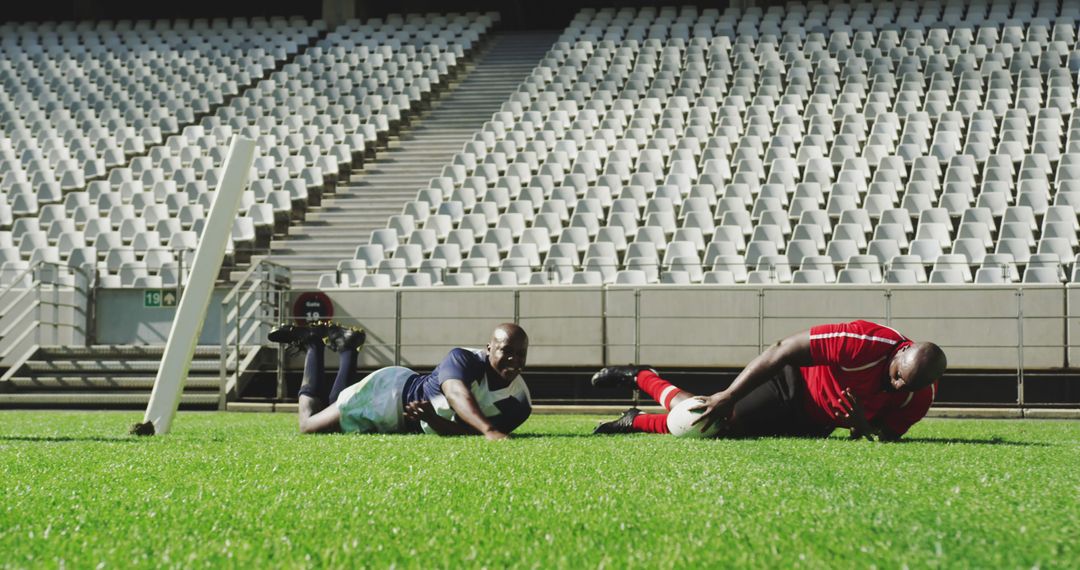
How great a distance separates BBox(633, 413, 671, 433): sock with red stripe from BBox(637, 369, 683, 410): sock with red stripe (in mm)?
86

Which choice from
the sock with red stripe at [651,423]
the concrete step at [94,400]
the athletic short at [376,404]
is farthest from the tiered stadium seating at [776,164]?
the athletic short at [376,404]

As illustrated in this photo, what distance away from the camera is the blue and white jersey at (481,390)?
6.16 metres

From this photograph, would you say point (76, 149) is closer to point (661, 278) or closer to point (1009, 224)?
point (661, 278)

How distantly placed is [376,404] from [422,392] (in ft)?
1.16

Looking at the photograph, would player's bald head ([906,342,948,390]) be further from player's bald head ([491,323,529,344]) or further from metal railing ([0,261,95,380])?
metal railing ([0,261,95,380])

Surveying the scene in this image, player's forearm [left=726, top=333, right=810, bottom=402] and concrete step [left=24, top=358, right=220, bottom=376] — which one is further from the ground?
player's forearm [left=726, top=333, right=810, bottom=402]

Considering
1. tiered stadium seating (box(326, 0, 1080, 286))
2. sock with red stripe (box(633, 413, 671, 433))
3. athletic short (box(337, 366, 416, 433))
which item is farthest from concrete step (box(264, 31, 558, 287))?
sock with red stripe (box(633, 413, 671, 433))

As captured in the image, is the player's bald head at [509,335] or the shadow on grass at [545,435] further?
the shadow on grass at [545,435]

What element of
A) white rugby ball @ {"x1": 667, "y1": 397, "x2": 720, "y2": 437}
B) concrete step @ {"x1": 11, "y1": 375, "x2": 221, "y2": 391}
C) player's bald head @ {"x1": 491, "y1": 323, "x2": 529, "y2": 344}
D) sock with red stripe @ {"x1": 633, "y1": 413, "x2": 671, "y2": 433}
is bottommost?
concrete step @ {"x1": 11, "y1": 375, "x2": 221, "y2": 391}

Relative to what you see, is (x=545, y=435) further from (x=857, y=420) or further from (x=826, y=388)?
(x=857, y=420)

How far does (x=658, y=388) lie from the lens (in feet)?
22.1

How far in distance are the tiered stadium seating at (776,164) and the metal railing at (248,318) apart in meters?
1.10

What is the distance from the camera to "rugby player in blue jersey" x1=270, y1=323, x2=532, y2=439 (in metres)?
6.11

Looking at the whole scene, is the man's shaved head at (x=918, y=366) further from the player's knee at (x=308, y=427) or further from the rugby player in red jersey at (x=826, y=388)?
the player's knee at (x=308, y=427)
